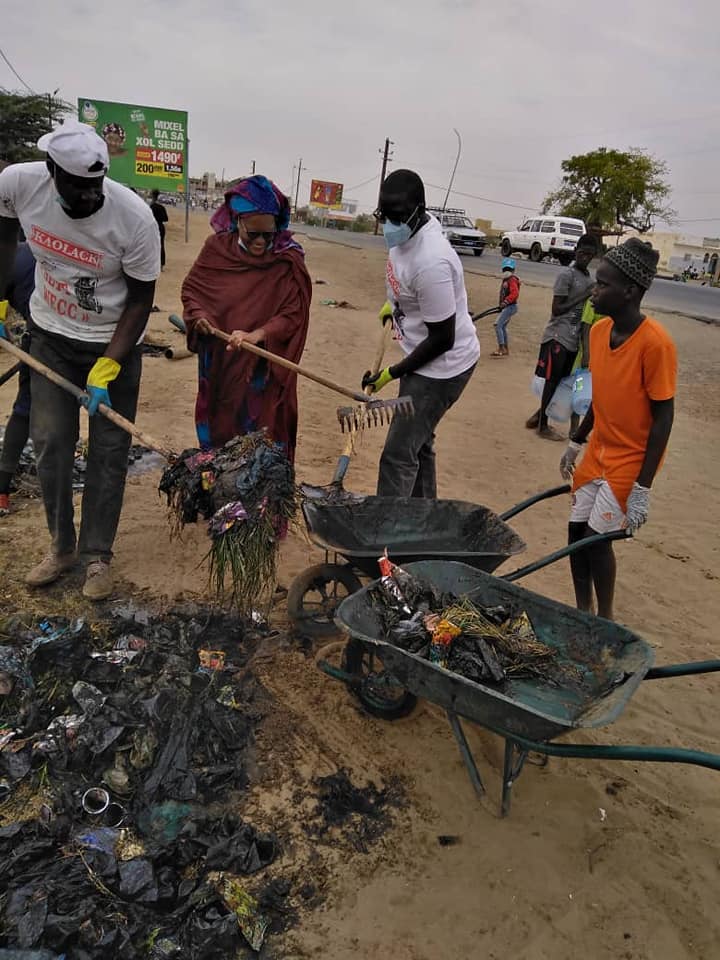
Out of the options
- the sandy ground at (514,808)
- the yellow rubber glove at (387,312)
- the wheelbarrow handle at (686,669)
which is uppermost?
the yellow rubber glove at (387,312)

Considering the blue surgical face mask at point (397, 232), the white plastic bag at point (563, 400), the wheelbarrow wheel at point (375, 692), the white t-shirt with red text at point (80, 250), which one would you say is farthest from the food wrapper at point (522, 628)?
the white plastic bag at point (563, 400)

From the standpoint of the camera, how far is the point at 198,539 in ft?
14.3

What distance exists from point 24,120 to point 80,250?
18466 mm

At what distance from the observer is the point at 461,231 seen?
2328cm

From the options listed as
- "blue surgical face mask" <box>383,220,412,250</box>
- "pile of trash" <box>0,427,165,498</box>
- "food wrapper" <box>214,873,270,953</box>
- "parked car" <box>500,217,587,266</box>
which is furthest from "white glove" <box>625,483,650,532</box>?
"parked car" <box>500,217,587,266</box>

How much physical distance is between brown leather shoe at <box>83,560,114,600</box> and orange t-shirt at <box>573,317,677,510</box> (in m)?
2.50

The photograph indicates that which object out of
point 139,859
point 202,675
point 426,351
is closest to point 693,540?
point 426,351

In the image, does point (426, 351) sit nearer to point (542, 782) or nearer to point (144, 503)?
point (542, 782)

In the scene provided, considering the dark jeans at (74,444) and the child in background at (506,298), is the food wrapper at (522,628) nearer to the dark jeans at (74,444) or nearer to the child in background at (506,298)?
the dark jeans at (74,444)

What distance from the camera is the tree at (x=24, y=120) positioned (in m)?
17.0

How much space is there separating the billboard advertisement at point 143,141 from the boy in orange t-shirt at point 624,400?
46.5 ft

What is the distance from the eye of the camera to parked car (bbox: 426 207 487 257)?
23.2 meters

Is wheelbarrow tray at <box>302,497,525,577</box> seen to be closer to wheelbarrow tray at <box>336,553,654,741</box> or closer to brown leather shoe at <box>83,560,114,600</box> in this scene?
wheelbarrow tray at <box>336,553,654,741</box>

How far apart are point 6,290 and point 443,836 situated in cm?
371
